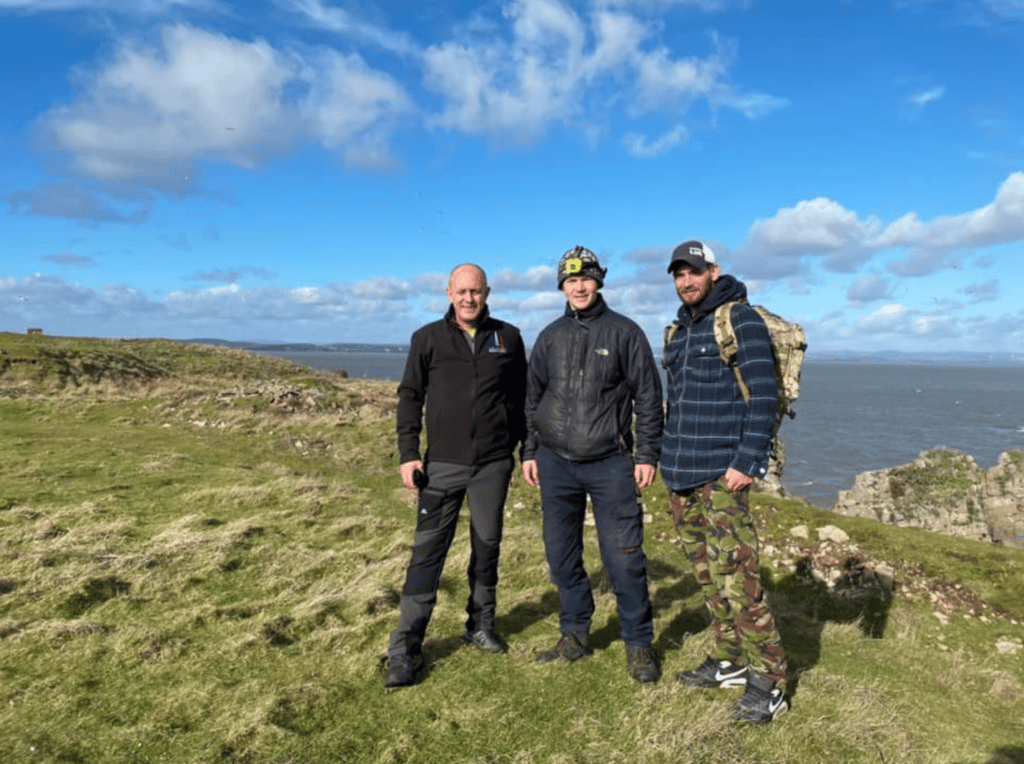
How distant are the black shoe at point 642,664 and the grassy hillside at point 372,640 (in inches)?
4.1

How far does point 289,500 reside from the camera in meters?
10.4

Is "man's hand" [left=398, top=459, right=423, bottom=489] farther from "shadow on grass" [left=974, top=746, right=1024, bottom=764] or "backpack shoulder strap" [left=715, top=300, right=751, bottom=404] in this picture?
"shadow on grass" [left=974, top=746, right=1024, bottom=764]

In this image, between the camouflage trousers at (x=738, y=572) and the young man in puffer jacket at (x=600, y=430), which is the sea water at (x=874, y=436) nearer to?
the camouflage trousers at (x=738, y=572)

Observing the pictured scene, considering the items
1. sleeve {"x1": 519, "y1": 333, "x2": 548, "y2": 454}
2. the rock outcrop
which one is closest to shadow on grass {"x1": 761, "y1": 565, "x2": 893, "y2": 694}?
sleeve {"x1": 519, "y1": 333, "x2": 548, "y2": 454}

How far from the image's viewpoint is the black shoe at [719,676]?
502cm

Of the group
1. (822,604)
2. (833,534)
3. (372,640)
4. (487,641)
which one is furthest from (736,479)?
(833,534)

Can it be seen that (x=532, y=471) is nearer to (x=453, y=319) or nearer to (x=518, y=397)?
(x=518, y=397)

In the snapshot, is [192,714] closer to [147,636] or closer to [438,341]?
[147,636]

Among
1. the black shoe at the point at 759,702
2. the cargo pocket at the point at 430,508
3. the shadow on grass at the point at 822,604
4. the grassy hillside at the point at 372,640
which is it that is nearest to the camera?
the grassy hillside at the point at 372,640

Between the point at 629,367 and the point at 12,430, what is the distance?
17.6 metres

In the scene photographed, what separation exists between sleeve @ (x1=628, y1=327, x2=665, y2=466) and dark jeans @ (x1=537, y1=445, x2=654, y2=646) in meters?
0.20

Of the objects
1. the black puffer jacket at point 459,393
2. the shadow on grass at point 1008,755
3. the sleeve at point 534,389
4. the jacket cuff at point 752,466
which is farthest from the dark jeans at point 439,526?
the shadow on grass at point 1008,755

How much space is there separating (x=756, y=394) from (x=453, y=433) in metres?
2.47

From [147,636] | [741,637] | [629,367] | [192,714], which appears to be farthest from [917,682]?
[147,636]
